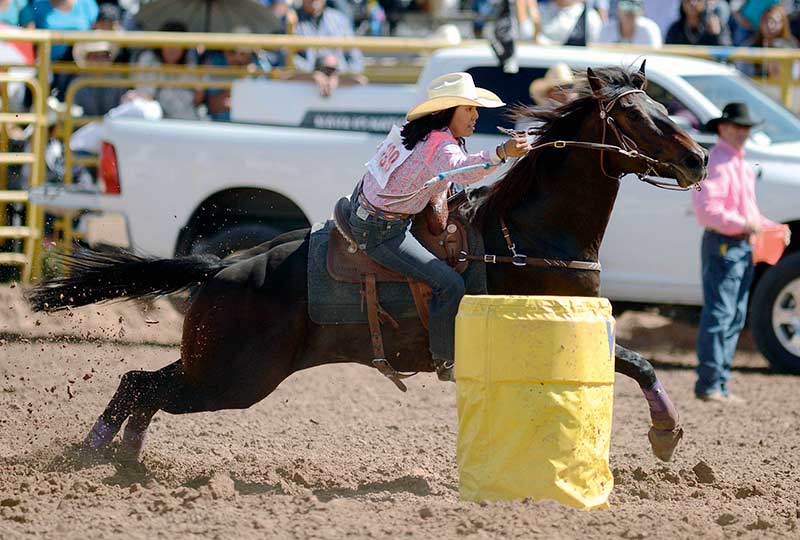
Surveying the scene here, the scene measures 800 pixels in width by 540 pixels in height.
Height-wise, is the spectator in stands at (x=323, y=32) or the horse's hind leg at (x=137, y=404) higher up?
the spectator in stands at (x=323, y=32)

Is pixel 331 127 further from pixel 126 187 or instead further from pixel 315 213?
pixel 126 187

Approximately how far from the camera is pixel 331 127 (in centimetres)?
1045

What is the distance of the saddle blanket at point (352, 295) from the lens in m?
5.91

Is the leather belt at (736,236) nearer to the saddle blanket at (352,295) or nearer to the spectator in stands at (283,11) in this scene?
the saddle blanket at (352,295)

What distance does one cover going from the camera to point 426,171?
562 cm

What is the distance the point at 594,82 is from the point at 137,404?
2646mm

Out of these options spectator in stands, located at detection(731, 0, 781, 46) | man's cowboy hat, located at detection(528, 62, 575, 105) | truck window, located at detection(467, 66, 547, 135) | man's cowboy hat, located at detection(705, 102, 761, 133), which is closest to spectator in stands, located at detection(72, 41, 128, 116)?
truck window, located at detection(467, 66, 547, 135)

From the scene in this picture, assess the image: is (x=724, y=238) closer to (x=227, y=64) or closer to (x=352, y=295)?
(x=352, y=295)

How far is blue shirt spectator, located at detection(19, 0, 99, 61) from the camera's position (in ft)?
43.1

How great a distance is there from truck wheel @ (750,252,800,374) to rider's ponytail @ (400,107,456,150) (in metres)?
4.68

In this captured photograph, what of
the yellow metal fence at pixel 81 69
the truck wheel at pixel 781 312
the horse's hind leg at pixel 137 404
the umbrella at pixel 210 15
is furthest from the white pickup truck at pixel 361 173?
the horse's hind leg at pixel 137 404

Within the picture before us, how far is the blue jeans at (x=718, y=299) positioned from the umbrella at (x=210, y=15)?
6.47m

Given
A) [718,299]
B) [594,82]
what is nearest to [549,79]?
[718,299]

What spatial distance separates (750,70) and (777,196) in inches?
172
